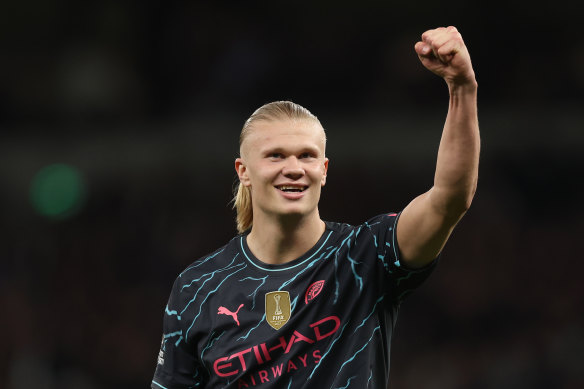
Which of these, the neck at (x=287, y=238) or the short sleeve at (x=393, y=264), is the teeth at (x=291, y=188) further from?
the short sleeve at (x=393, y=264)

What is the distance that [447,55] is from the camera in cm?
257

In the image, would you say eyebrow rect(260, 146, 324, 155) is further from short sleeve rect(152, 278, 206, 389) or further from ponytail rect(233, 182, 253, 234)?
short sleeve rect(152, 278, 206, 389)

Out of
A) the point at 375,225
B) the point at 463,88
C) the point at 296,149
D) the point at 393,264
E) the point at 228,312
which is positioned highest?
the point at 463,88

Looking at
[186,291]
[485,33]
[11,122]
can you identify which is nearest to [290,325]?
[186,291]

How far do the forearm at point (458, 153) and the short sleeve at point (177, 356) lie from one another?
3.77 feet

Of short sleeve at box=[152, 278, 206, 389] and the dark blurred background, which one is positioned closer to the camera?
short sleeve at box=[152, 278, 206, 389]

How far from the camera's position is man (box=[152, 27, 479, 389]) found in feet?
9.80

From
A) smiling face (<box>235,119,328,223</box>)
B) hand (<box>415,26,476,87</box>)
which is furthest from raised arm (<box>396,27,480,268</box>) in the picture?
smiling face (<box>235,119,328,223</box>)

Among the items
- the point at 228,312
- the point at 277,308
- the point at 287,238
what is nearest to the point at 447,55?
the point at 287,238

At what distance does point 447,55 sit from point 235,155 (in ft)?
23.5

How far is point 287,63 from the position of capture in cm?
1003

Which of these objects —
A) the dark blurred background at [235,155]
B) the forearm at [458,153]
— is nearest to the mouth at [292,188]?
the forearm at [458,153]

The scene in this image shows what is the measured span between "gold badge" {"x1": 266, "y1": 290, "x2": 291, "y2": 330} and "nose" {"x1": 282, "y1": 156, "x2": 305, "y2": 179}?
1.38ft

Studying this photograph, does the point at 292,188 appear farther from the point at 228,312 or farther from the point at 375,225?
the point at 228,312
